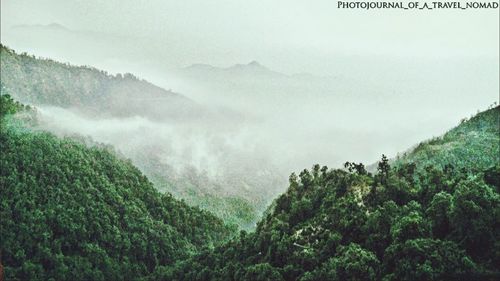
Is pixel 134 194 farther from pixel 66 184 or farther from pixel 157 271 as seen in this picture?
pixel 157 271

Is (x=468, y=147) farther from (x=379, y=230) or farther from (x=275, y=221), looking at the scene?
(x=379, y=230)

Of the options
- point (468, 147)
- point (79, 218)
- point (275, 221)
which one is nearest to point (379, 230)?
point (275, 221)

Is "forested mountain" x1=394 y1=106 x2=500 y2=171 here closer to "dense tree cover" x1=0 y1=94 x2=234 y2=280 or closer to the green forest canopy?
the green forest canopy

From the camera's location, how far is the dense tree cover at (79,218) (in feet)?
384

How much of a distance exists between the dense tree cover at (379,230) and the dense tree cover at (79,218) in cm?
2620

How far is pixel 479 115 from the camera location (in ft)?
402

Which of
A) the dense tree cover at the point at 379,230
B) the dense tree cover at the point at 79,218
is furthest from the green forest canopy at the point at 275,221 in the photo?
the dense tree cover at the point at 79,218

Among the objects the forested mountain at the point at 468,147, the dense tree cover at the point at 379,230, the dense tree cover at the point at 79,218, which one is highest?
the forested mountain at the point at 468,147

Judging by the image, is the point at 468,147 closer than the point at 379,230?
No

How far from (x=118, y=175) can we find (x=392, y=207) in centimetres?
10710

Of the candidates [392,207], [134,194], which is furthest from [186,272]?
[134,194]

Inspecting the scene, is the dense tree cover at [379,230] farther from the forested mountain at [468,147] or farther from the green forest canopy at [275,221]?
the forested mountain at [468,147]

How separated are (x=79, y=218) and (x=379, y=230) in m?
82.6

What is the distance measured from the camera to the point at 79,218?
12938 cm
